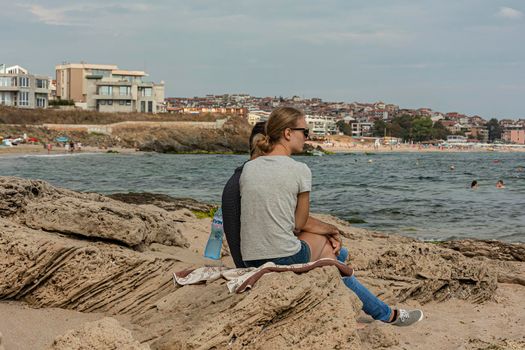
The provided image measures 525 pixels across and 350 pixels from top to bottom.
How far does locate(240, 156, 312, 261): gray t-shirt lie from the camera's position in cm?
479

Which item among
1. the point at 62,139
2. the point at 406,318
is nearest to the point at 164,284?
the point at 406,318

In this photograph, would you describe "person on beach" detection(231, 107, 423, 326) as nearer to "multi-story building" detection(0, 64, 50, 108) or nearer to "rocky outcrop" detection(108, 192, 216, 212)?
"rocky outcrop" detection(108, 192, 216, 212)

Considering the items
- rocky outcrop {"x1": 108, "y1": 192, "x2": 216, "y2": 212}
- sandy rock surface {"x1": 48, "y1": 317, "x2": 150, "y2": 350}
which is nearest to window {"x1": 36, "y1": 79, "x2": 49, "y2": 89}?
rocky outcrop {"x1": 108, "y1": 192, "x2": 216, "y2": 212}

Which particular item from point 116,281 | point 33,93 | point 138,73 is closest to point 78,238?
point 116,281

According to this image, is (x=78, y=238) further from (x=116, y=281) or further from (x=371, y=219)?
(x=371, y=219)

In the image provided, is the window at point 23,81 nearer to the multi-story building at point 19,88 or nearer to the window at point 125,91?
the multi-story building at point 19,88

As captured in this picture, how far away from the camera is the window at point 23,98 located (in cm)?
8662

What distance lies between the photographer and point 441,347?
523 centimetres

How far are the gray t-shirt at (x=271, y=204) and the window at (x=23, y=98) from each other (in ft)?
288

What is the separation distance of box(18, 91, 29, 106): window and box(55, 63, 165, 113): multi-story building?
9.22 metres

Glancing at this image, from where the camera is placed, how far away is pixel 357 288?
5234 millimetres

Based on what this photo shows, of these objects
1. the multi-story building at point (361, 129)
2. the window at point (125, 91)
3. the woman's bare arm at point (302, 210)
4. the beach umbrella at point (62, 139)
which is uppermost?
the window at point (125, 91)

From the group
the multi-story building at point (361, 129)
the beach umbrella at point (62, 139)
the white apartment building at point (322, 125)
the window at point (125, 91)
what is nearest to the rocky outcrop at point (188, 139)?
the beach umbrella at point (62, 139)

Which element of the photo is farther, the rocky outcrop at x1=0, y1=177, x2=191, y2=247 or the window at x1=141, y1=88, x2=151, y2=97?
the window at x1=141, y1=88, x2=151, y2=97
